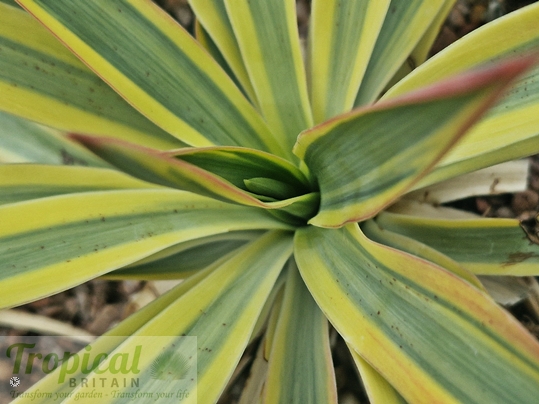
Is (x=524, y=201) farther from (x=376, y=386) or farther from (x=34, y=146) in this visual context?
(x=34, y=146)

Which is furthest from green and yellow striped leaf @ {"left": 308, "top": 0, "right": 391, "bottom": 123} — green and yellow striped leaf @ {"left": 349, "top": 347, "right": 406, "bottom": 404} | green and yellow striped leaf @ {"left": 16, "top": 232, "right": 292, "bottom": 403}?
green and yellow striped leaf @ {"left": 349, "top": 347, "right": 406, "bottom": 404}

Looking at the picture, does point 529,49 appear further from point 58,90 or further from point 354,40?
point 58,90

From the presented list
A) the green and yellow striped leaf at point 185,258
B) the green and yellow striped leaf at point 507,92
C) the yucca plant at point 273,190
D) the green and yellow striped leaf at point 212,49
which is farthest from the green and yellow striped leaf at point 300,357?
the green and yellow striped leaf at point 212,49

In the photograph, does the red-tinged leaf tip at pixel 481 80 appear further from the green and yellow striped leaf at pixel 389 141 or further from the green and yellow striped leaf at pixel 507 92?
the green and yellow striped leaf at pixel 507 92

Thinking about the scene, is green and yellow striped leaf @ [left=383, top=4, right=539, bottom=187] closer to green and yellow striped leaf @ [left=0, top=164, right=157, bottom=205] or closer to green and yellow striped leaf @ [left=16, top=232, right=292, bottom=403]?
green and yellow striped leaf @ [left=16, top=232, right=292, bottom=403]

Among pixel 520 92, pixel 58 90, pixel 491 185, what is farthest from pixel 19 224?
pixel 491 185
